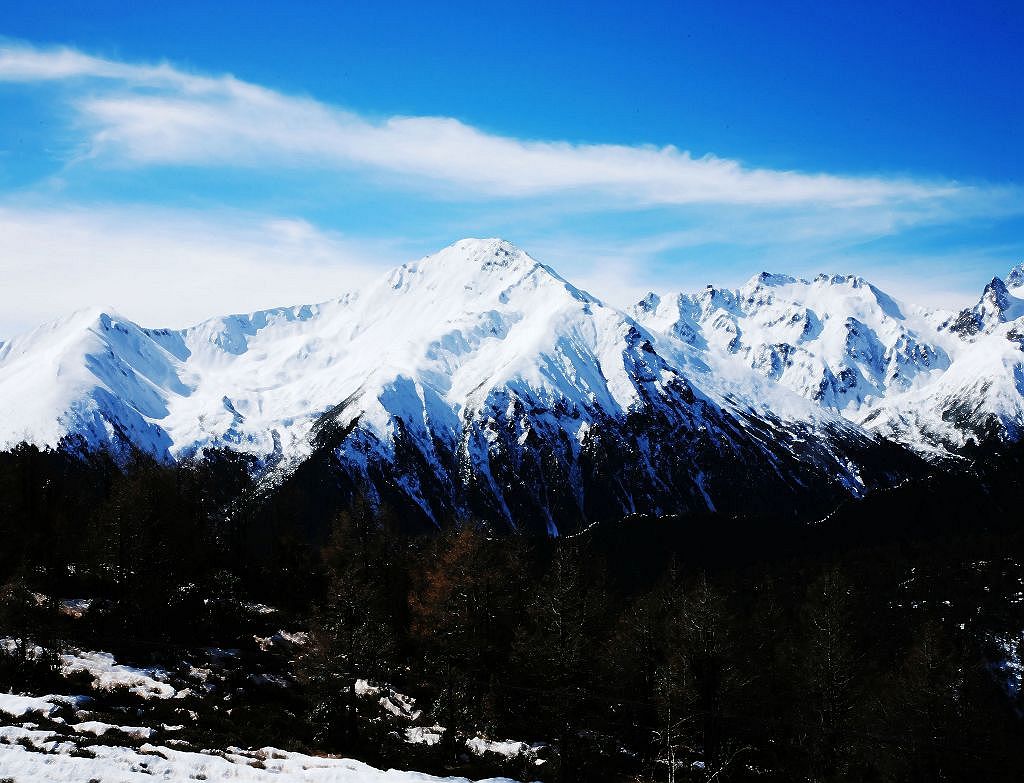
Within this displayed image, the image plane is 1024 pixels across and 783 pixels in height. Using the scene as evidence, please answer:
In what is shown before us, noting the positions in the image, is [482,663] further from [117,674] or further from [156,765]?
[156,765]

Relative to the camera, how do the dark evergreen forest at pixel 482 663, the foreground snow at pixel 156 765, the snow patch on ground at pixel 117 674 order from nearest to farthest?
the foreground snow at pixel 156 765 < the dark evergreen forest at pixel 482 663 < the snow patch on ground at pixel 117 674

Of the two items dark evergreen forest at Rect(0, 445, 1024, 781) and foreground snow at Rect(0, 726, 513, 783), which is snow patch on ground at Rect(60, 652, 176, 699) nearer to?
dark evergreen forest at Rect(0, 445, 1024, 781)

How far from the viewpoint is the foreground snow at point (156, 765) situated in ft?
84.8

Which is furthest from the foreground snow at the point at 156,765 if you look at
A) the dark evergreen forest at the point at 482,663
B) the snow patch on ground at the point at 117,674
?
the snow patch on ground at the point at 117,674

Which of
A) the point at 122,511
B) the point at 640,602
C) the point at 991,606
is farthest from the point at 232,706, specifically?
the point at 991,606

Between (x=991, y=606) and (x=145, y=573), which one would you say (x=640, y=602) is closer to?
(x=145, y=573)

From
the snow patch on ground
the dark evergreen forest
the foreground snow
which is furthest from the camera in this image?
the snow patch on ground

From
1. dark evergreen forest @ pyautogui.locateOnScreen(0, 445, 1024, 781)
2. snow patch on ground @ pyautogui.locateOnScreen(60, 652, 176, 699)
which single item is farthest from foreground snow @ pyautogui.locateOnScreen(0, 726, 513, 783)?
snow patch on ground @ pyautogui.locateOnScreen(60, 652, 176, 699)

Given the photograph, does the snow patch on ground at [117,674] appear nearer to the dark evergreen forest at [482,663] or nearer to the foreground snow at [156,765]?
the dark evergreen forest at [482,663]

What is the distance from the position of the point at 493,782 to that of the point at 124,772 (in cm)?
1568

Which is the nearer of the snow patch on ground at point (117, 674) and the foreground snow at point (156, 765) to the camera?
the foreground snow at point (156, 765)

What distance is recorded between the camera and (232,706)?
135 feet

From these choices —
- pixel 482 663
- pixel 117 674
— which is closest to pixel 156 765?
pixel 117 674

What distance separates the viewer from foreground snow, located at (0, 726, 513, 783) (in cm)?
2586
